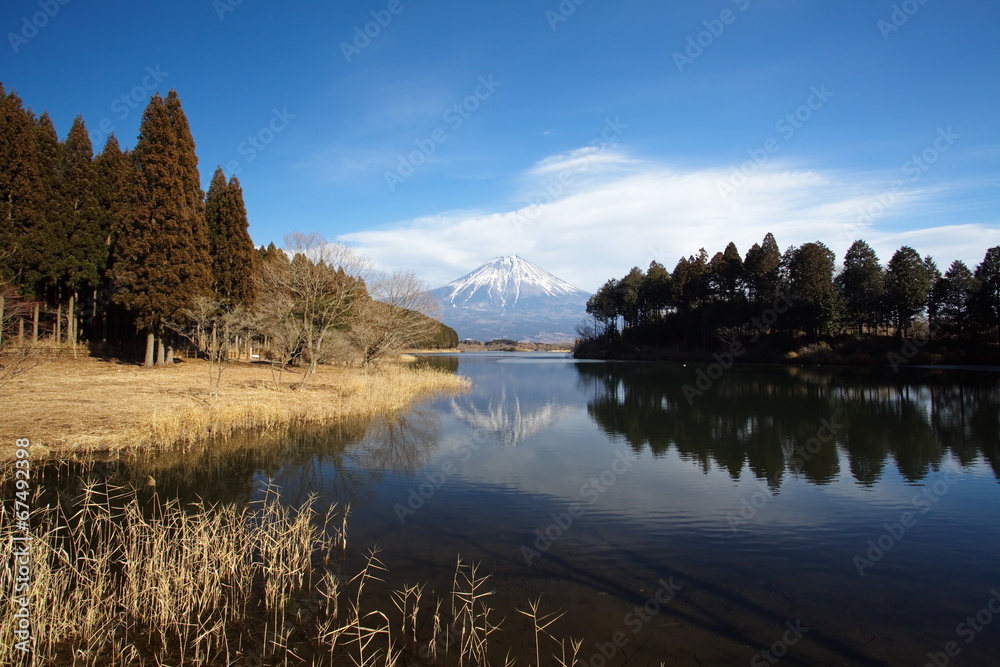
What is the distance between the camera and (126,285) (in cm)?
2291

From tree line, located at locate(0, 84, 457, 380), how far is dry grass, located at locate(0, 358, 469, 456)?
1956 millimetres

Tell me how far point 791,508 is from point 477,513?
4.91 meters

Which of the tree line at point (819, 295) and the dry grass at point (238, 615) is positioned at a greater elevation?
the tree line at point (819, 295)

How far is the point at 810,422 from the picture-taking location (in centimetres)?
1622

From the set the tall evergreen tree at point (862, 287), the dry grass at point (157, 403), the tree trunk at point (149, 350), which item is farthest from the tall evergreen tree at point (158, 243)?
the tall evergreen tree at point (862, 287)

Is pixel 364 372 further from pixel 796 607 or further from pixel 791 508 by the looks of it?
pixel 796 607

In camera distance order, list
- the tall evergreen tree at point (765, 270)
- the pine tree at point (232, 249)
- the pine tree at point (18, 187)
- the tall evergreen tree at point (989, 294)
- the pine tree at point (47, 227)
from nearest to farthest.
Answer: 1. the pine tree at point (18, 187)
2. the pine tree at point (47, 227)
3. the pine tree at point (232, 249)
4. the tall evergreen tree at point (989, 294)
5. the tall evergreen tree at point (765, 270)

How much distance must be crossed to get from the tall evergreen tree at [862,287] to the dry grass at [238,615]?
47.9 metres

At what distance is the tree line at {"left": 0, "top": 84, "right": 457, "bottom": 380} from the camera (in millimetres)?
21125

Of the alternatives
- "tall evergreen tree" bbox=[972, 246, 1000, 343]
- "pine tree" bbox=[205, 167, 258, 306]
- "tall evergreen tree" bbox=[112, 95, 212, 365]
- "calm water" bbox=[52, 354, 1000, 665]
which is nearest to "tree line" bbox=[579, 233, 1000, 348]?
"tall evergreen tree" bbox=[972, 246, 1000, 343]

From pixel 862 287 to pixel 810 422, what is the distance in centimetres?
3455

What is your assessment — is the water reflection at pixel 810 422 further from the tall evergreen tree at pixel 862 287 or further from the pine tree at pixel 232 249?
the pine tree at pixel 232 249

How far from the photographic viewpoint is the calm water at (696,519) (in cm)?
477

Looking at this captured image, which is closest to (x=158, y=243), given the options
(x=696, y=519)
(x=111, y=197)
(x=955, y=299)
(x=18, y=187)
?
(x=18, y=187)
